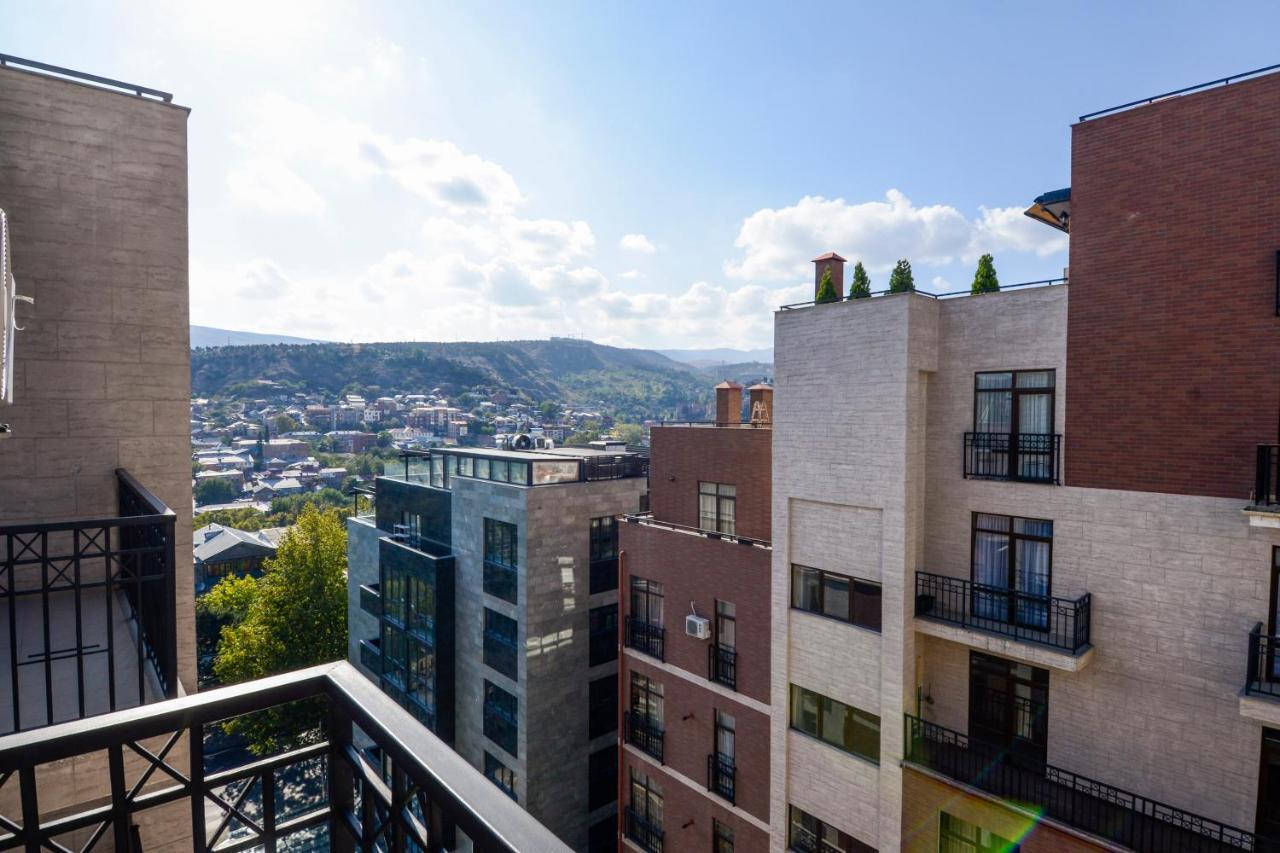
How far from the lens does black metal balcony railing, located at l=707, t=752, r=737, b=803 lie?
13734 mm

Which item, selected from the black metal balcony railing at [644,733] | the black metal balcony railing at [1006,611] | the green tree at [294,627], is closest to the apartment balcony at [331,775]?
the black metal balcony railing at [1006,611]

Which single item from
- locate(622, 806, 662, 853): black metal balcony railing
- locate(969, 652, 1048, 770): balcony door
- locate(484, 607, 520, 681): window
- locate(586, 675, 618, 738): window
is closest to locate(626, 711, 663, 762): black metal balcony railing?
locate(622, 806, 662, 853): black metal balcony railing

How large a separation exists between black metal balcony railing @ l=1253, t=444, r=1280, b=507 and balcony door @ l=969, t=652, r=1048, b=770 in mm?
3682

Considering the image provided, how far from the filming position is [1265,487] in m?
7.78

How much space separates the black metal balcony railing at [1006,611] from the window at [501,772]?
13.3 metres

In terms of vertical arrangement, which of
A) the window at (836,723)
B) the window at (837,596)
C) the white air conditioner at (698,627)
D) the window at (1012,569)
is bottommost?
the window at (836,723)

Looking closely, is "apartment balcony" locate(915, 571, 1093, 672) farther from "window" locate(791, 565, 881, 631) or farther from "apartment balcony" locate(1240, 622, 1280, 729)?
"apartment balcony" locate(1240, 622, 1280, 729)

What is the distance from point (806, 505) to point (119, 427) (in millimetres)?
10421

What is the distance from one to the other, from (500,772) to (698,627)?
963 cm

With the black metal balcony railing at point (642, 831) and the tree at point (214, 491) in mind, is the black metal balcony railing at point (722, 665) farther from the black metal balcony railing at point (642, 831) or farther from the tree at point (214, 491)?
the tree at point (214, 491)

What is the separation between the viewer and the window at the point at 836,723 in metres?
11.1

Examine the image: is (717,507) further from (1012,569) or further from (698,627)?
(1012,569)

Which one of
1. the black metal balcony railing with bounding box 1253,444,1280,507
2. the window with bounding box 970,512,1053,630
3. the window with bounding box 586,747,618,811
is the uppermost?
the black metal balcony railing with bounding box 1253,444,1280,507

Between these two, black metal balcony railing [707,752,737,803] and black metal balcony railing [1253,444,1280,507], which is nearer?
black metal balcony railing [1253,444,1280,507]
